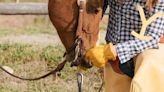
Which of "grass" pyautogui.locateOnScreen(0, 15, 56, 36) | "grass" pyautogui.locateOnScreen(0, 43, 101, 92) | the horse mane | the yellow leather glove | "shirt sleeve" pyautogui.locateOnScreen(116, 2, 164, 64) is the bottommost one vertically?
"grass" pyautogui.locateOnScreen(0, 15, 56, 36)

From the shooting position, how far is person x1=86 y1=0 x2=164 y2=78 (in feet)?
6.60

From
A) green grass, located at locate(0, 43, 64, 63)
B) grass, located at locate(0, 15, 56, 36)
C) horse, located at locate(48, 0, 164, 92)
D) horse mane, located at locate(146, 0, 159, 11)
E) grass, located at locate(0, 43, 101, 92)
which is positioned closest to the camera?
horse mane, located at locate(146, 0, 159, 11)

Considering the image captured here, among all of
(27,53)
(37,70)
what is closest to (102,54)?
(37,70)

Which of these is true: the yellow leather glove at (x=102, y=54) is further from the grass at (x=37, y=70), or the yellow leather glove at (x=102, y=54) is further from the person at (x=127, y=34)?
the grass at (x=37, y=70)

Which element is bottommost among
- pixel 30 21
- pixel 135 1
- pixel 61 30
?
pixel 30 21

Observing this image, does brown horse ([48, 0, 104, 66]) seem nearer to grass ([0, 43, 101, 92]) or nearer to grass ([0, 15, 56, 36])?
grass ([0, 43, 101, 92])

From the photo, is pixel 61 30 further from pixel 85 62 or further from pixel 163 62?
pixel 163 62

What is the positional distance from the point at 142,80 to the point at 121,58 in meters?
0.16

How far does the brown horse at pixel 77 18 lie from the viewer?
6.81 feet

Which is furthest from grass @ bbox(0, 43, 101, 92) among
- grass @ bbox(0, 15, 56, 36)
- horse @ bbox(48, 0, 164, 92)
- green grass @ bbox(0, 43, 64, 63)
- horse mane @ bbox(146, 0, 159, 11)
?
horse mane @ bbox(146, 0, 159, 11)

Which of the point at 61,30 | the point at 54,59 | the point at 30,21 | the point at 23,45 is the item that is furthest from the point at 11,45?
the point at 61,30

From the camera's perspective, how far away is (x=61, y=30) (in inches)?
84.3

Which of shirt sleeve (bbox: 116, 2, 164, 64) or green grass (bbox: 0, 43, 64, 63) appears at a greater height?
shirt sleeve (bbox: 116, 2, 164, 64)

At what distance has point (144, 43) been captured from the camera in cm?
204
